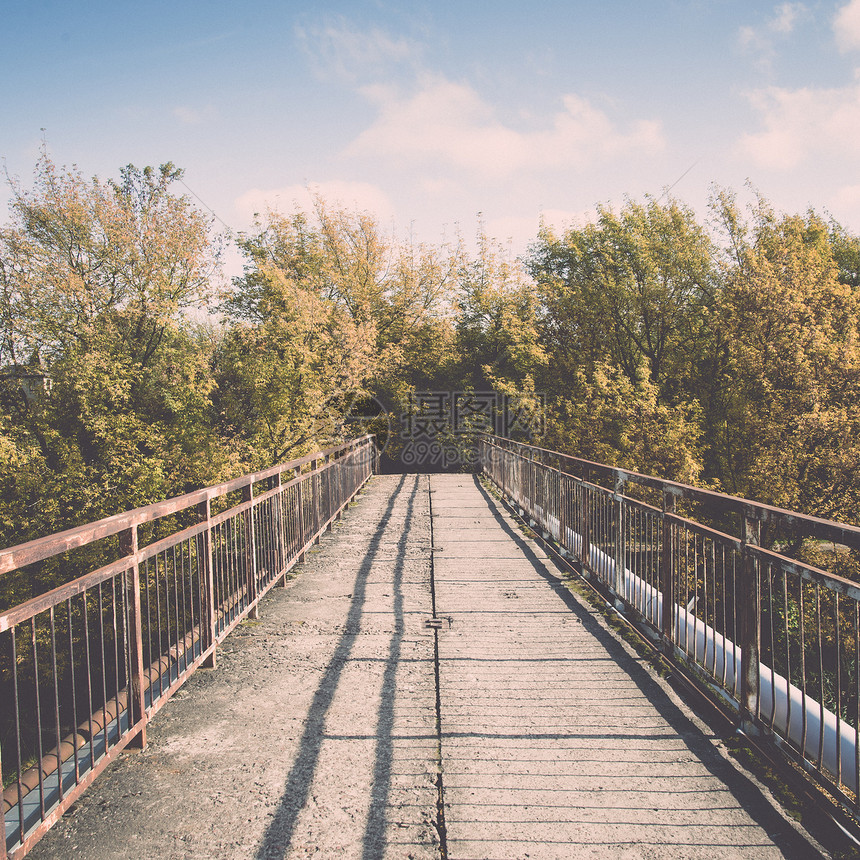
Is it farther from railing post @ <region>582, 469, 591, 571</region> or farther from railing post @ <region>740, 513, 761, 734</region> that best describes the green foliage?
railing post @ <region>740, 513, 761, 734</region>

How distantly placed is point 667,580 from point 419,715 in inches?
65.6

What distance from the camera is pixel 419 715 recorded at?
10.2 ft

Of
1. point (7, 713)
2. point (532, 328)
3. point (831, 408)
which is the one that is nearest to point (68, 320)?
point (7, 713)

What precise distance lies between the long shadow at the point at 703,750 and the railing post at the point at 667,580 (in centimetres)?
26

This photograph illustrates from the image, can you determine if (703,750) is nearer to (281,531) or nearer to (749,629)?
(749,629)

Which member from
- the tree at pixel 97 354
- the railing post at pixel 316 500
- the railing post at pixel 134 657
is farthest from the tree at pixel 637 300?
the railing post at pixel 134 657

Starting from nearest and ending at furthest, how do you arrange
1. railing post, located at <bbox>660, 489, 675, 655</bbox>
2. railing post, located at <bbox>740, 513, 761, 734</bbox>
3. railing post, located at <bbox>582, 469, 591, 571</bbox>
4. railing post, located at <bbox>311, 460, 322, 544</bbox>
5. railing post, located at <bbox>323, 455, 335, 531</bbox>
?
railing post, located at <bbox>740, 513, 761, 734</bbox>
railing post, located at <bbox>660, 489, 675, 655</bbox>
railing post, located at <bbox>582, 469, 591, 571</bbox>
railing post, located at <bbox>311, 460, 322, 544</bbox>
railing post, located at <bbox>323, 455, 335, 531</bbox>

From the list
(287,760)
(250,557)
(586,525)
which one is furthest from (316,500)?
(287,760)

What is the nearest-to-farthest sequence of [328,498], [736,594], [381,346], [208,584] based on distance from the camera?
[736,594] < [208,584] < [328,498] < [381,346]

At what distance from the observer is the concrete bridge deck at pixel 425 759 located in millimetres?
2211

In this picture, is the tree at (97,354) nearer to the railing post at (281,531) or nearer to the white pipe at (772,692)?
the railing post at (281,531)

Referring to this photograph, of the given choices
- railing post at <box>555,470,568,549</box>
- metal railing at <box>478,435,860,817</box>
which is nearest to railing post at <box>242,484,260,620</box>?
metal railing at <box>478,435,860,817</box>

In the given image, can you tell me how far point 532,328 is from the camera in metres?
35.3

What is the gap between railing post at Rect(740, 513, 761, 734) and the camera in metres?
2.74
